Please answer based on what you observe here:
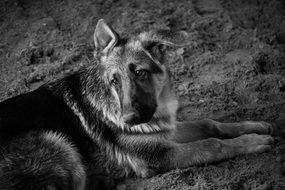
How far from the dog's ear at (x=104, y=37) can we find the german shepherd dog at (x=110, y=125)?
0.01 metres

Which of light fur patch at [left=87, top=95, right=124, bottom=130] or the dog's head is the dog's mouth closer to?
the dog's head

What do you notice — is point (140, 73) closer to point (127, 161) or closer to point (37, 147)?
point (127, 161)

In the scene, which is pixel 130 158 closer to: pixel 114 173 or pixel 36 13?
pixel 114 173

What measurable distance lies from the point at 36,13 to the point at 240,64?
13.0ft

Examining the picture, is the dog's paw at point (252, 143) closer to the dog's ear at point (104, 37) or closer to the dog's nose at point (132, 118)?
the dog's nose at point (132, 118)

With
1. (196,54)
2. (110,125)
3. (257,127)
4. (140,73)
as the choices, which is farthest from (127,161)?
(196,54)

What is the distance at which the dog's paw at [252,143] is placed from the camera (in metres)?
4.91

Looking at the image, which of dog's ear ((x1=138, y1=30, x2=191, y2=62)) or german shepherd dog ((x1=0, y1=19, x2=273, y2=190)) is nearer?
german shepherd dog ((x1=0, y1=19, x2=273, y2=190))

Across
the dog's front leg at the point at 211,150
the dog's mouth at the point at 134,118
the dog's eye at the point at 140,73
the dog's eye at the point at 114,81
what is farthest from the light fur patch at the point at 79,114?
the dog's front leg at the point at 211,150

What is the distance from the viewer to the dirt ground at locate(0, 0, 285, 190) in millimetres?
4895

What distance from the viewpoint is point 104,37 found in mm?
5141

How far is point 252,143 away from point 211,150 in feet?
1.63

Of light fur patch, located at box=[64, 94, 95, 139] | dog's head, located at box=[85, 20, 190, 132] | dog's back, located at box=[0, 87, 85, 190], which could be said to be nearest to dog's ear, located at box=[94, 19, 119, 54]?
dog's head, located at box=[85, 20, 190, 132]

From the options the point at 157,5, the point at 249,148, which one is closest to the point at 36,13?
the point at 157,5
